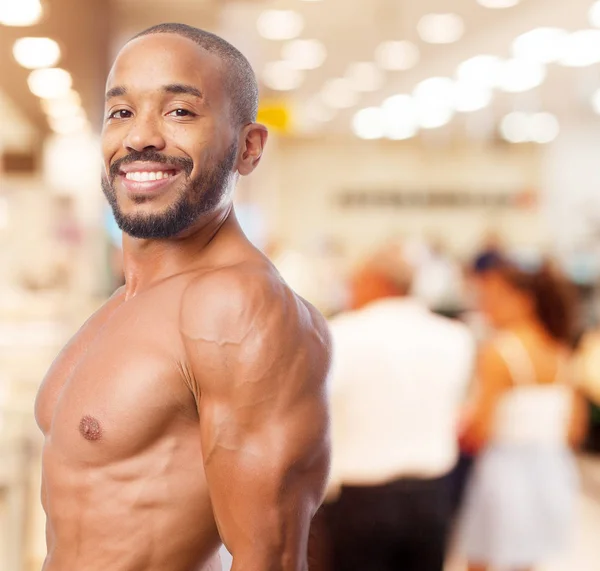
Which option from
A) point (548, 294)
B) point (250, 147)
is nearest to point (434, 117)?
point (548, 294)

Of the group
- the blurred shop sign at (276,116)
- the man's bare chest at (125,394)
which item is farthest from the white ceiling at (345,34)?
the man's bare chest at (125,394)

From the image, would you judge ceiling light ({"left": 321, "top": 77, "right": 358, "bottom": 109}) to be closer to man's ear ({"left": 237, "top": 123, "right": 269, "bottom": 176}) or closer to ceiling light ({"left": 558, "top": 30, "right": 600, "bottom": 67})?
ceiling light ({"left": 558, "top": 30, "right": 600, "bottom": 67})

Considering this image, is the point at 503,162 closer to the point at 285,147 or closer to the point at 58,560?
the point at 285,147

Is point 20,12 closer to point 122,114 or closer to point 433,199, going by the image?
point 122,114

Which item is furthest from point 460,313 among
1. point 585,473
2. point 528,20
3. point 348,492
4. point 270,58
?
point 348,492

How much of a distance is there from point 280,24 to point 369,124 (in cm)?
702

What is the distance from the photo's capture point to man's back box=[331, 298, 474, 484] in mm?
3037

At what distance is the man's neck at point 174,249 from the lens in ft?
3.54

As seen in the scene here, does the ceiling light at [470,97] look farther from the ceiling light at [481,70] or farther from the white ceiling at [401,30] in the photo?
the white ceiling at [401,30]

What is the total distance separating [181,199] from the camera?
3.35ft

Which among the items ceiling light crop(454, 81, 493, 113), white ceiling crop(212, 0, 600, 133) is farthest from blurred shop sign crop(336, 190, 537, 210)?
white ceiling crop(212, 0, 600, 133)

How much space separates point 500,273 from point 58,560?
2.80 meters

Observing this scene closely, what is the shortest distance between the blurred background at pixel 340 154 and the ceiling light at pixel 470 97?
0.24 feet

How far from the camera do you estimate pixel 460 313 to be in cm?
884
